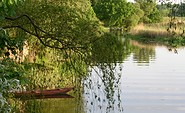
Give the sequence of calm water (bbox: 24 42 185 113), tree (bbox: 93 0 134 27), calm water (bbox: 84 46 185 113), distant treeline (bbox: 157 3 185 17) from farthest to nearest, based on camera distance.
Answer: tree (bbox: 93 0 134 27) < calm water (bbox: 84 46 185 113) < calm water (bbox: 24 42 185 113) < distant treeline (bbox: 157 3 185 17)

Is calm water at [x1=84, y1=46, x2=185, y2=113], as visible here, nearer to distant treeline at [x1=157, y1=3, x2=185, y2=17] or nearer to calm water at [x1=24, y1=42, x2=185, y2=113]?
calm water at [x1=24, y1=42, x2=185, y2=113]

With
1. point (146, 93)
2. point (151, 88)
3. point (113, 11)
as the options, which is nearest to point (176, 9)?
point (146, 93)

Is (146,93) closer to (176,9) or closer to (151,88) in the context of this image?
(151,88)

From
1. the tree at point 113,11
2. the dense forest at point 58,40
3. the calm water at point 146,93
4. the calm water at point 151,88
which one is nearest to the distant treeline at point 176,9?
the dense forest at point 58,40

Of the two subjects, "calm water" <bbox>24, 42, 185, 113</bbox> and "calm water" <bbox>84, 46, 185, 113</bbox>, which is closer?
"calm water" <bbox>24, 42, 185, 113</bbox>

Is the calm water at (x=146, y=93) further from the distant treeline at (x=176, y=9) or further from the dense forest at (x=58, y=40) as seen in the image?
the distant treeline at (x=176, y=9)

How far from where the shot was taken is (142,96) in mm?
16578

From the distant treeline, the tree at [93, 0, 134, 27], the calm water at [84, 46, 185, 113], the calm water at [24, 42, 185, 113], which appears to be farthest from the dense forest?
the tree at [93, 0, 134, 27]

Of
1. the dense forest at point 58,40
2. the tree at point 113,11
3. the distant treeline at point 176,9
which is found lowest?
the tree at point 113,11

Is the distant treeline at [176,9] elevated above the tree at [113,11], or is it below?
above

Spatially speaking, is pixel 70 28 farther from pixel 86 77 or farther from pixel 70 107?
pixel 70 107

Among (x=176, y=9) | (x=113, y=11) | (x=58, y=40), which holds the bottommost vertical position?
(x=113, y=11)

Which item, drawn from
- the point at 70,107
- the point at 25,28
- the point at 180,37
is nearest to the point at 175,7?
the point at 180,37

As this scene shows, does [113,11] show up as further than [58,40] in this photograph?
Yes
